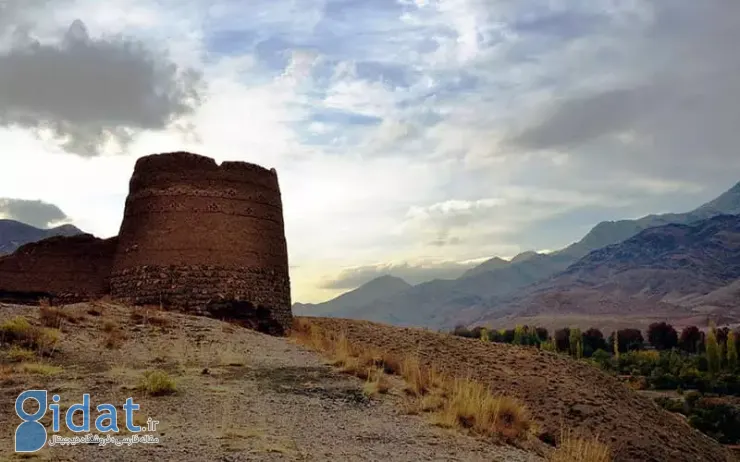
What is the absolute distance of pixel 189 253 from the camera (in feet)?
65.7

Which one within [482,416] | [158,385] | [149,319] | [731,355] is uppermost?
A: [149,319]

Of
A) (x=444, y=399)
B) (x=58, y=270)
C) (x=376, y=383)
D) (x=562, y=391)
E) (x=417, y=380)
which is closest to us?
(x=444, y=399)

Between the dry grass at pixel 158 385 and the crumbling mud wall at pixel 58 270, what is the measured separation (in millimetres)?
11913

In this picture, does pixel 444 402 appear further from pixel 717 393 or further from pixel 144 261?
pixel 717 393

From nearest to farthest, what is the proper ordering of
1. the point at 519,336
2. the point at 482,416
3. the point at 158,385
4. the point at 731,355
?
the point at 158,385 → the point at 482,416 → the point at 731,355 → the point at 519,336

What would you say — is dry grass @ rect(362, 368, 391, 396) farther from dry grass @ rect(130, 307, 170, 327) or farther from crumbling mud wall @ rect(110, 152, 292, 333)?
crumbling mud wall @ rect(110, 152, 292, 333)

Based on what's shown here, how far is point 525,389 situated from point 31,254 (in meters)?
15.8

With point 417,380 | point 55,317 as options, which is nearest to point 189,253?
point 55,317

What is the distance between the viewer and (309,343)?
18.6 meters

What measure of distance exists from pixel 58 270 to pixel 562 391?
1589 cm

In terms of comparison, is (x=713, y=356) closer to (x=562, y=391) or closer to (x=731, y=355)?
(x=731, y=355)

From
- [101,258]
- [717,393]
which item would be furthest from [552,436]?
[717,393]

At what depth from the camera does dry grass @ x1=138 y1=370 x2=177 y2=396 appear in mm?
10344

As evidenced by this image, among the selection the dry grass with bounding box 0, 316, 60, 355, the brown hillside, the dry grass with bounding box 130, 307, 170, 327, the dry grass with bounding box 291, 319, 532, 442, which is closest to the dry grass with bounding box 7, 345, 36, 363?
the dry grass with bounding box 0, 316, 60, 355
